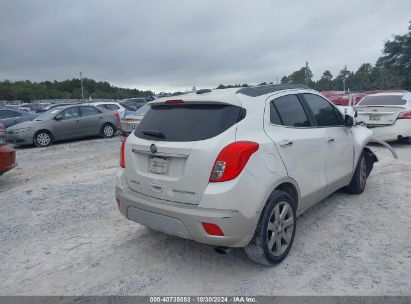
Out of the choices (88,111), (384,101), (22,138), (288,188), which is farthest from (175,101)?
(88,111)

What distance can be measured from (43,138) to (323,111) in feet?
34.4

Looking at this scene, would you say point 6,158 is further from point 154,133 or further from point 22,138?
point 22,138

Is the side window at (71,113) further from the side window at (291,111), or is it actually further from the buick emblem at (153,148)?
the side window at (291,111)

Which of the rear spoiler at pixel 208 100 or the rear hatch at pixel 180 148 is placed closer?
the rear hatch at pixel 180 148

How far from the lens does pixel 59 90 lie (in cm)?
9338

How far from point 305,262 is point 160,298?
1.48 m

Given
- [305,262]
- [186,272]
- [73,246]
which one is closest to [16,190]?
[73,246]

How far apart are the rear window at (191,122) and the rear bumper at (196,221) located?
63cm

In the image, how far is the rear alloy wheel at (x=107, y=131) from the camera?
12712mm

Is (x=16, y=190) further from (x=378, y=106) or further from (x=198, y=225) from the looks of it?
(x=378, y=106)

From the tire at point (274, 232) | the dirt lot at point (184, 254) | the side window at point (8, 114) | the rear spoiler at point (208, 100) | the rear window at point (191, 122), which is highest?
the side window at point (8, 114)

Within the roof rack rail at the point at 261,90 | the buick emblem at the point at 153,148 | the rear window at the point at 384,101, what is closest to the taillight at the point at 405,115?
the rear window at the point at 384,101

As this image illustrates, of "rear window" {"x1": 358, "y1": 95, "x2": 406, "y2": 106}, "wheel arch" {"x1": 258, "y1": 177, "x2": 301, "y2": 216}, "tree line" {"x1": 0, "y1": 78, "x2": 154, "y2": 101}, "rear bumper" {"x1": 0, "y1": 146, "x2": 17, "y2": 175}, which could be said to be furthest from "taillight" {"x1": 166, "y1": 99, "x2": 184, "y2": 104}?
"tree line" {"x1": 0, "y1": 78, "x2": 154, "y2": 101}

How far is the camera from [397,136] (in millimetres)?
8258
